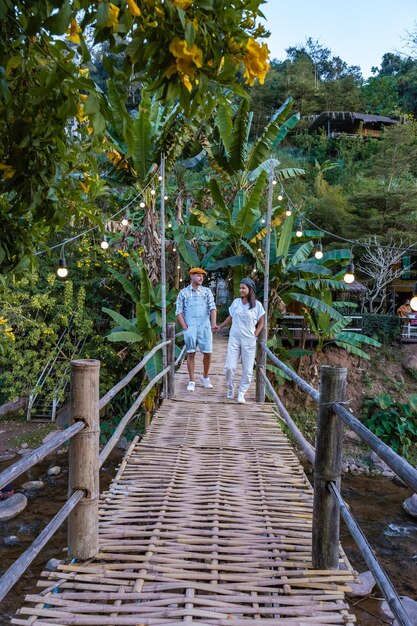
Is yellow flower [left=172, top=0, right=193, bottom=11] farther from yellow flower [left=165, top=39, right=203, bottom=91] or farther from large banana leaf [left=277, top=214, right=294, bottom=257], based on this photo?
large banana leaf [left=277, top=214, right=294, bottom=257]

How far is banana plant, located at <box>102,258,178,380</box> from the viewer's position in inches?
276

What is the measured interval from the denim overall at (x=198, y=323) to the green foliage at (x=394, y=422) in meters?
6.80

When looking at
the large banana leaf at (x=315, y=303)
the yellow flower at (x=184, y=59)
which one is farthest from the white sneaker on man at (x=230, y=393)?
the yellow flower at (x=184, y=59)

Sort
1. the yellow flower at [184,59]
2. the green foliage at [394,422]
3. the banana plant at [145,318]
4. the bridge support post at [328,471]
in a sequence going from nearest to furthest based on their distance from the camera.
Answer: the yellow flower at [184,59], the bridge support post at [328,471], the banana plant at [145,318], the green foliage at [394,422]

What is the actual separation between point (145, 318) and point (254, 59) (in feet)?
19.4

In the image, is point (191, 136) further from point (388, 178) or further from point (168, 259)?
point (388, 178)

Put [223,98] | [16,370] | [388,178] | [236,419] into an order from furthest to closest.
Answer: [388,178], [16,370], [236,419], [223,98]

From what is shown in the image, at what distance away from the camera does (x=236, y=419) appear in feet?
14.5

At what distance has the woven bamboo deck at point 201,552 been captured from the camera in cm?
161

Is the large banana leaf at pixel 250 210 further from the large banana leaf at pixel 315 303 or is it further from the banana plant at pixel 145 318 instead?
the banana plant at pixel 145 318

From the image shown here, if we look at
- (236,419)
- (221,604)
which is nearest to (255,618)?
(221,604)

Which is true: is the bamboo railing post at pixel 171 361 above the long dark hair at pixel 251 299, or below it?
below

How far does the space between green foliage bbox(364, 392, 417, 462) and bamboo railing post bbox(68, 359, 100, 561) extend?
9685 mm

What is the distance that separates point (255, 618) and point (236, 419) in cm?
281
